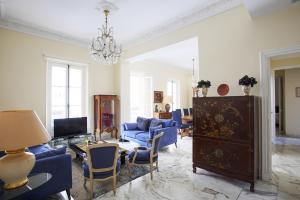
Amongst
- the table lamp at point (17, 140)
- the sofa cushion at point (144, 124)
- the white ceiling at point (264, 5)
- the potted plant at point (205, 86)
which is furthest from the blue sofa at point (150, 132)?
the white ceiling at point (264, 5)

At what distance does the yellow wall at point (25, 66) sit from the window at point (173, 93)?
5076mm

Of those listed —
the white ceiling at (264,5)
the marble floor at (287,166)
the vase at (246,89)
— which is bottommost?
the marble floor at (287,166)

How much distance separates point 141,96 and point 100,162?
5.61 m

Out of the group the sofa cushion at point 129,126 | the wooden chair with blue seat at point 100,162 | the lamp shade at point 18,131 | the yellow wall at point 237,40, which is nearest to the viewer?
the lamp shade at point 18,131

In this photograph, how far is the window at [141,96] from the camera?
783cm

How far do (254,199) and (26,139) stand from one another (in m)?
3.09

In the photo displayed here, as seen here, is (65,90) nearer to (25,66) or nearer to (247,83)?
(25,66)

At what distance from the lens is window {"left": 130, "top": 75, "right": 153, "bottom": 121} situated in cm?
783

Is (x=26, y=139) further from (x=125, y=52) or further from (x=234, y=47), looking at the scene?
(x=125, y=52)

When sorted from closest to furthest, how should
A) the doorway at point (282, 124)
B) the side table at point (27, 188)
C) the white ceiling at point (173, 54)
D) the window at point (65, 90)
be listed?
the side table at point (27, 188) → the doorway at point (282, 124) → the white ceiling at point (173, 54) → the window at point (65, 90)

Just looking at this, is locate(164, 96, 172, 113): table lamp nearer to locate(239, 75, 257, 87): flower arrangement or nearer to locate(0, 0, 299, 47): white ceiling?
locate(0, 0, 299, 47): white ceiling

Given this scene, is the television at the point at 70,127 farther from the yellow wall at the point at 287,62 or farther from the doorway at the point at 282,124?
the yellow wall at the point at 287,62

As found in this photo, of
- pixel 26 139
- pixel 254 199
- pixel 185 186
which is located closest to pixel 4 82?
pixel 26 139

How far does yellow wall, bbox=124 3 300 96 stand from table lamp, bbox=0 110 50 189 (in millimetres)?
3227
